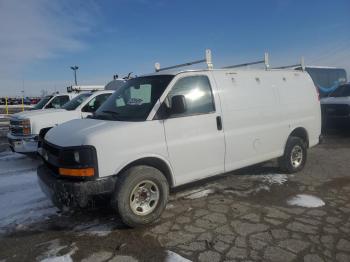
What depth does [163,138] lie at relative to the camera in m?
4.39

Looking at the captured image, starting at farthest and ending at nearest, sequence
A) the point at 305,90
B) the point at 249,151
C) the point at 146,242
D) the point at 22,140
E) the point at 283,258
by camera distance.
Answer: the point at 22,140
the point at 305,90
the point at 249,151
the point at 146,242
the point at 283,258

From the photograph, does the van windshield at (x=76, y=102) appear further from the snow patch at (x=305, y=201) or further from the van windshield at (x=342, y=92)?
the van windshield at (x=342, y=92)

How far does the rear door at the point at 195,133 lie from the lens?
452 centimetres

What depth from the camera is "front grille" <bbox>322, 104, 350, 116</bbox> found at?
35.0 feet

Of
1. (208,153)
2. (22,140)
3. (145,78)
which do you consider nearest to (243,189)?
(208,153)

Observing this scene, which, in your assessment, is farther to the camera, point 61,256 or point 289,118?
point 289,118

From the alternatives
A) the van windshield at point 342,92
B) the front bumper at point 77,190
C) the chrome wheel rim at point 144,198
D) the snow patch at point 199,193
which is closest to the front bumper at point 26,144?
the front bumper at point 77,190

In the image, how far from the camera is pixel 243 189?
18.5 ft

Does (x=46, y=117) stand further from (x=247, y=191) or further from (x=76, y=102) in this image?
(x=247, y=191)

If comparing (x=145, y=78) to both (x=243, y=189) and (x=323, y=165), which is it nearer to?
(x=243, y=189)

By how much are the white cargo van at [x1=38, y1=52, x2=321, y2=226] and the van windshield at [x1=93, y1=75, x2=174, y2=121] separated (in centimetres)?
2

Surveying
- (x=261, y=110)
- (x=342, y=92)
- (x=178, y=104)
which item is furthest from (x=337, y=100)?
(x=178, y=104)

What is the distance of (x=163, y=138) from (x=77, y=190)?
127cm

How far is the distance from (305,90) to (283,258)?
164 inches
